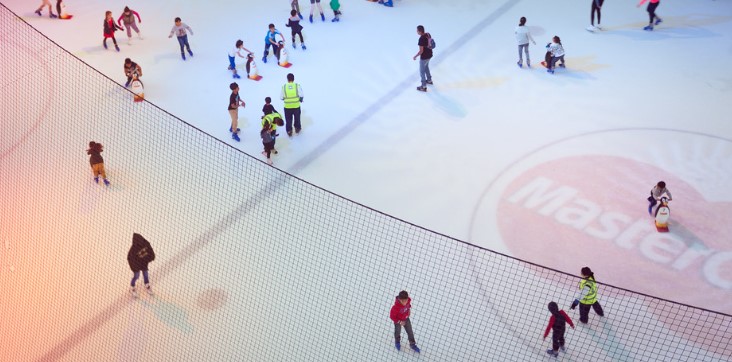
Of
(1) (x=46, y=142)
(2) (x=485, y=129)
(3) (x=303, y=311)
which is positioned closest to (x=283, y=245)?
(3) (x=303, y=311)

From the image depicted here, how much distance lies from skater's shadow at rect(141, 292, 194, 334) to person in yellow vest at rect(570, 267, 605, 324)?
6.10 metres

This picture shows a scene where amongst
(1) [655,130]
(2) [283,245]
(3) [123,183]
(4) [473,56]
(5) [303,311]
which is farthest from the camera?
(4) [473,56]

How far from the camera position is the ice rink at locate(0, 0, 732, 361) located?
38.0 feet

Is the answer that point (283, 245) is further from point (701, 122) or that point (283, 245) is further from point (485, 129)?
point (701, 122)

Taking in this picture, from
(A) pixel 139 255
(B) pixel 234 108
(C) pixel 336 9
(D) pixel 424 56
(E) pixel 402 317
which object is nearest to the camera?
(E) pixel 402 317

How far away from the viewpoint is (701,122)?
619 inches

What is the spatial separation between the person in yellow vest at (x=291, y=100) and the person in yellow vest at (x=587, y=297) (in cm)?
702

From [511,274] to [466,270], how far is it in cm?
77

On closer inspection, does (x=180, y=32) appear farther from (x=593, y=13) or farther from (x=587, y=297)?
(x=587, y=297)

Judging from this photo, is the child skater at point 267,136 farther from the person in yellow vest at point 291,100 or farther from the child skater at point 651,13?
the child skater at point 651,13

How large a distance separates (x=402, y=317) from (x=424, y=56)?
775 centimetres

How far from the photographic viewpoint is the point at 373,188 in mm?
14359

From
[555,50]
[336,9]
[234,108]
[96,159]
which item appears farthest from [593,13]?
[96,159]

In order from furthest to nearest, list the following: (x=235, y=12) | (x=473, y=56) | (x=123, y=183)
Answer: (x=235, y=12) < (x=473, y=56) < (x=123, y=183)
